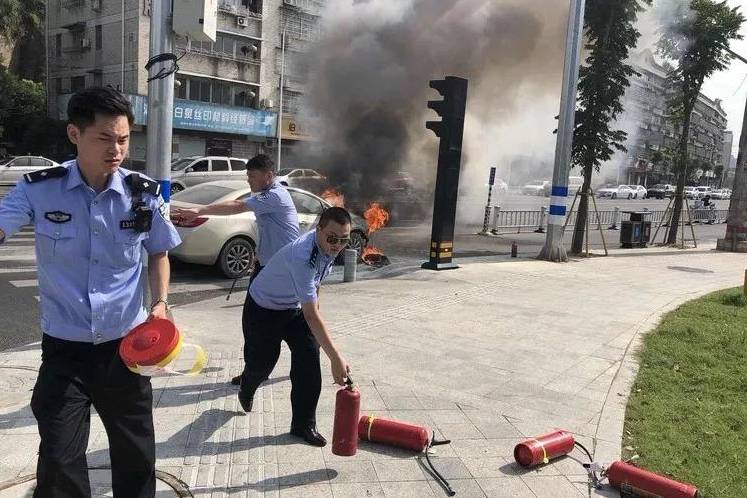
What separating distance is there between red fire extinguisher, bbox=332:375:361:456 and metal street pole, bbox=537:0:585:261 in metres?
10.1

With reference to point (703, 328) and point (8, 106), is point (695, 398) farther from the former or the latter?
point (8, 106)

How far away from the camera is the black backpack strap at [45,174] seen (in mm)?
2146

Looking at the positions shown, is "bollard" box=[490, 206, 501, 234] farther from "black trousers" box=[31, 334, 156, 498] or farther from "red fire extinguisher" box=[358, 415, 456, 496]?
"black trousers" box=[31, 334, 156, 498]

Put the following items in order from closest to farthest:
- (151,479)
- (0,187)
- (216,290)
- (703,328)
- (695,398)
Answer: (151,479) < (695,398) < (703,328) < (216,290) < (0,187)

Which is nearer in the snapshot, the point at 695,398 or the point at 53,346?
the point at 53,346

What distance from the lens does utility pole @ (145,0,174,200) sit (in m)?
4.75

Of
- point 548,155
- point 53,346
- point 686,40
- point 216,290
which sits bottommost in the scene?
point 216,290

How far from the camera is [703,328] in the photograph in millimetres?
6758

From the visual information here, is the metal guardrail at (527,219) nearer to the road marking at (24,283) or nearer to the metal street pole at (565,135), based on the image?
the metal street pole at (565,135)

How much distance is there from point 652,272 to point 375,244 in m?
5.78

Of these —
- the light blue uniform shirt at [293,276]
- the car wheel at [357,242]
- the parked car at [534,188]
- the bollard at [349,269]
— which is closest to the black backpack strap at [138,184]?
the light blue uniform shirt at [293,276]

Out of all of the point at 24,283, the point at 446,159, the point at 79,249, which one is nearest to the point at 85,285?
the point at 79,249

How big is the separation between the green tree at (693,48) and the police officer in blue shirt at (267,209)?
1411 centimetres

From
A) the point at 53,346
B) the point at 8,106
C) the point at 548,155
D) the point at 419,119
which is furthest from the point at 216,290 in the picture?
the point at 8,106
